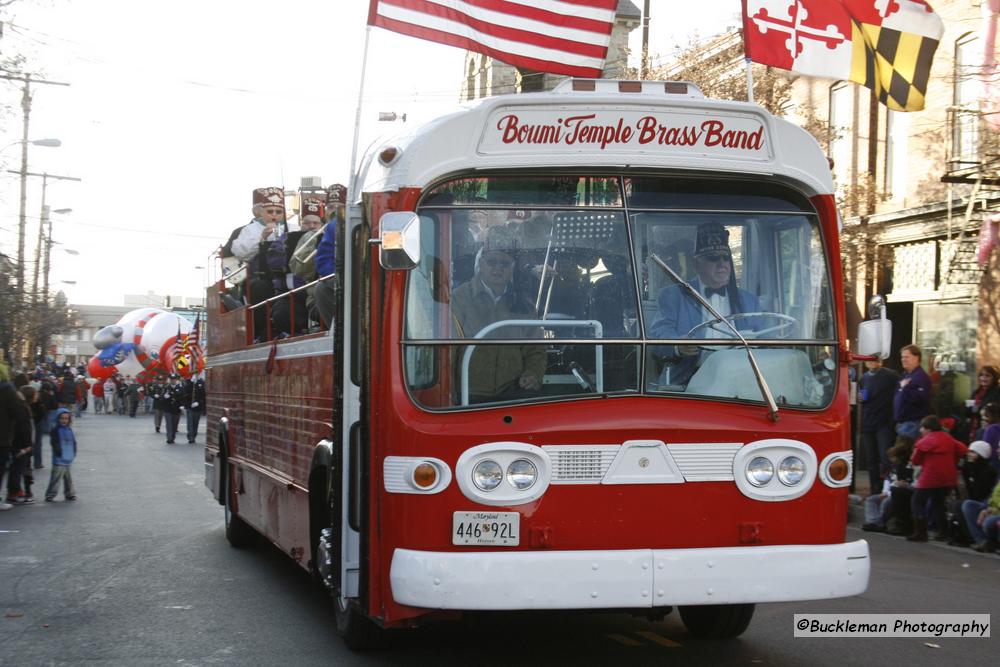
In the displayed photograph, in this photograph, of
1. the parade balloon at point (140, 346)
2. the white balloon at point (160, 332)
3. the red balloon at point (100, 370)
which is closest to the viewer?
the parade balloon at point (140, 346)

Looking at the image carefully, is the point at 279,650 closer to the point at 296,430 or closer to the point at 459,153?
the point at 296,430

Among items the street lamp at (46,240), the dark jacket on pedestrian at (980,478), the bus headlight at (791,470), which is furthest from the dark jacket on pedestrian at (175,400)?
the bus headlight at (791,470)

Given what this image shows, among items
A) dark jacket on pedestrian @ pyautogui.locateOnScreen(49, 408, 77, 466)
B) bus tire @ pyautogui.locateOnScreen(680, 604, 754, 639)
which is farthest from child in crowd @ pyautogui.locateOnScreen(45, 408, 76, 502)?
bus tire @ pyautogui.locateOnScreen(680, 604, 754, 639)

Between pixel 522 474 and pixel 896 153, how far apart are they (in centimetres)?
1946

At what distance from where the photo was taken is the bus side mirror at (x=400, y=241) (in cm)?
582

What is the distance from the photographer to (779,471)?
20.3ft

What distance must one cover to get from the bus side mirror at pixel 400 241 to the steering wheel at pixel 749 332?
1.42m

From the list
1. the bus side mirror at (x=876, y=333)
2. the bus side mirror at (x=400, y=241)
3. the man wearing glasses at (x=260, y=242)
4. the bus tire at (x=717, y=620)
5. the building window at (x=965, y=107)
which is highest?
the building window at (x=965, y=107)

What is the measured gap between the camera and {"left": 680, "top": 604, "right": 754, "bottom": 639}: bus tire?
7605 millimetres

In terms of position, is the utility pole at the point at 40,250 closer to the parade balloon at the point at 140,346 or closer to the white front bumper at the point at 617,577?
the parade balloon at the point at 140,346

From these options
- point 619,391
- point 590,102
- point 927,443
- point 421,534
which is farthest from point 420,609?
point 927,443

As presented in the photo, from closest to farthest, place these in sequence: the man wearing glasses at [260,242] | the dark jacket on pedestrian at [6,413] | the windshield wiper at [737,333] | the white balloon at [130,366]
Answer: the windshield wiper at [737,333] < the man wearing glasses at [260,242] < the dark jacket on pedestrian at [6,413] < the white balloon at [130,366]

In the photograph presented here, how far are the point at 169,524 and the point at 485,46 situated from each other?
25.9 feet

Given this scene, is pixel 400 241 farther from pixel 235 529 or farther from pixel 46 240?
pixel 46 240
